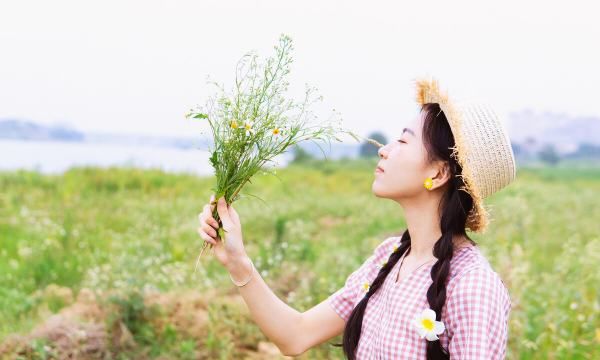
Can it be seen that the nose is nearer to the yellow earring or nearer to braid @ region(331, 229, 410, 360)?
the yellow earring

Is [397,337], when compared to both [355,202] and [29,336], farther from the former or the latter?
[355,202]

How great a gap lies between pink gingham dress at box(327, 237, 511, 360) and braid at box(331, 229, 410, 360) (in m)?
0.02

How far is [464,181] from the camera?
2049mm

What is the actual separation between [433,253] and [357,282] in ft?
1.25

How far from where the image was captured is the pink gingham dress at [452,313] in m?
1.84

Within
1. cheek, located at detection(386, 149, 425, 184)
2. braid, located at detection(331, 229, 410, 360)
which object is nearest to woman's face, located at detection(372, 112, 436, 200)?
cheek, located at detection(386, 149, 425, 184)

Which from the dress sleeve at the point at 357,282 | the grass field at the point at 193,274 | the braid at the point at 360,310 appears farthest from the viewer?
the grass field at the point at 193,274

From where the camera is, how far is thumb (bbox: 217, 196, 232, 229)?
2.12m

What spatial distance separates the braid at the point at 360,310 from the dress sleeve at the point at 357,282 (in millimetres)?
79

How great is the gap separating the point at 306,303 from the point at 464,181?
244 centimetres

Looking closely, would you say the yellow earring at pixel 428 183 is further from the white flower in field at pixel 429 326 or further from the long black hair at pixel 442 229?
the white flower in field at pixel 429 326

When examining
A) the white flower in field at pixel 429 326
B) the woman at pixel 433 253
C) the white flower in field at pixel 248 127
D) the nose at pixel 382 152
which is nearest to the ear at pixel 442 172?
the woman at pixel 433 253

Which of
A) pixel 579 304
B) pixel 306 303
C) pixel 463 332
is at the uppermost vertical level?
pixel 463 332

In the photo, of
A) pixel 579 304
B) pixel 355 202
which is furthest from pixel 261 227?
pixel 579 304
